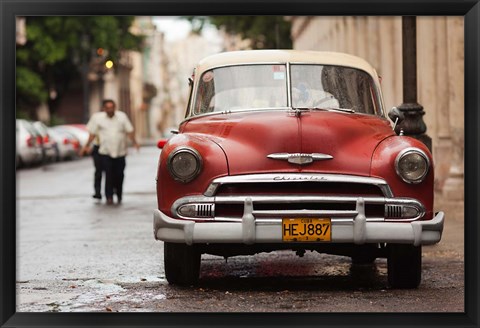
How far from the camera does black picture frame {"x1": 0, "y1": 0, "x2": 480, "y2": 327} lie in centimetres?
545

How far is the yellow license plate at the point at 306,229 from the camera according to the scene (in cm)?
758

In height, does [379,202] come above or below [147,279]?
above

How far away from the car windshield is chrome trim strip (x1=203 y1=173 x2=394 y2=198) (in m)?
1.25

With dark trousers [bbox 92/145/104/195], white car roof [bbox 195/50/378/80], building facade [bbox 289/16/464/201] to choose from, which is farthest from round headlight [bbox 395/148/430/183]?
dark trousers [bbox 92/145/104/195]

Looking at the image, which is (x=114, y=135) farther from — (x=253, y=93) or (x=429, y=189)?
(x=429, y=189)

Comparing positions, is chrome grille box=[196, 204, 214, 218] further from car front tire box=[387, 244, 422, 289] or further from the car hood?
car front tire box=[387, 244, 422, 289]

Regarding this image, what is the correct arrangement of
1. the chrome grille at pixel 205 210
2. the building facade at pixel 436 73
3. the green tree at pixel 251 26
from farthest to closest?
the green tree at pixel 251 26 → the building facade at pixel 436 73 → the chrome grille at pixel 205 210

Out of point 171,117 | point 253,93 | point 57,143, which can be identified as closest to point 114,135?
point 253,93

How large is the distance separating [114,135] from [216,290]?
34.2ft

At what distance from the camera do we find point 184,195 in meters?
7.84
